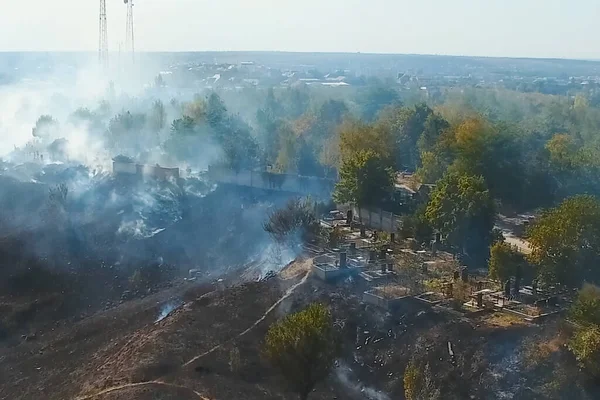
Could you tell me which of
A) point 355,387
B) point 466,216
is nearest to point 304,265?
point 466,216

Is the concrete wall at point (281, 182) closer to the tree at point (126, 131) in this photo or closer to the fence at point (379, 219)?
the fence at point (379, 219)

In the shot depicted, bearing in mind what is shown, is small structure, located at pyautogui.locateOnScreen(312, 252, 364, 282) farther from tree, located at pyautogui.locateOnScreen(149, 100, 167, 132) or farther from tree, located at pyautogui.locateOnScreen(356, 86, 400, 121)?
tree, located at pyautogui.locateOnScreen(356, 86, 400, 121)

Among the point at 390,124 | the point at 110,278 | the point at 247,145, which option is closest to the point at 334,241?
the point at 110,278

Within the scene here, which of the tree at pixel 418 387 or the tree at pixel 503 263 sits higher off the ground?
the tree at pixel 503 263

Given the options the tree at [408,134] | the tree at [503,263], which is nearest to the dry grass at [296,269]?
the tree at [503,263]

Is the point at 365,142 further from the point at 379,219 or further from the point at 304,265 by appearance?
the point at 304,265

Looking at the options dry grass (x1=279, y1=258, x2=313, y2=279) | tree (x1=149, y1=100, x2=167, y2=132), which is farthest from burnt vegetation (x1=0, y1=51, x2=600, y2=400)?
tree (x1=149, y1=100, x2=167, y2=132)
